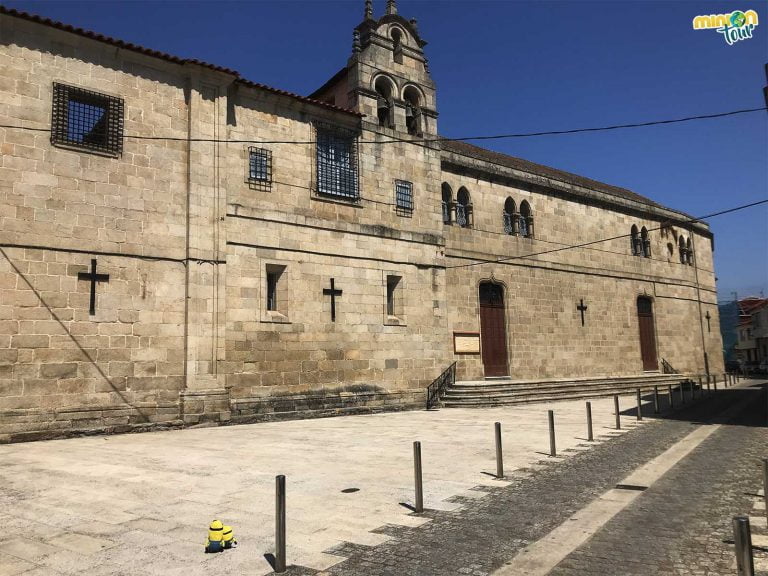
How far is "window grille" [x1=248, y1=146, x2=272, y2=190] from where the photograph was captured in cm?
1573

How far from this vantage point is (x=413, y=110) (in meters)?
20.4

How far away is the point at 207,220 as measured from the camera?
14461 millimetres

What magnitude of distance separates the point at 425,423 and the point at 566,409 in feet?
19.6

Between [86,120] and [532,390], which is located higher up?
[86,120]

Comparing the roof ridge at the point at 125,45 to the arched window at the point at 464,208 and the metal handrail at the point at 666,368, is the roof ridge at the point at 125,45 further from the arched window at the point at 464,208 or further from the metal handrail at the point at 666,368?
the metal handrail at the point at 666,368

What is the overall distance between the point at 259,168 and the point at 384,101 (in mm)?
5939

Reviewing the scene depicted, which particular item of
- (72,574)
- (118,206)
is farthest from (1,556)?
(118,206)

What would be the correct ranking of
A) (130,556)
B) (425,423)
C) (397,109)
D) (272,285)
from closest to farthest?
(130,556), (425,423), (272,285), (397,109)

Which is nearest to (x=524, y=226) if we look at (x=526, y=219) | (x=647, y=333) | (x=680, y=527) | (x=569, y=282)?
(x=526, y=219)

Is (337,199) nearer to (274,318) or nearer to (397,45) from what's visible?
(274,318)

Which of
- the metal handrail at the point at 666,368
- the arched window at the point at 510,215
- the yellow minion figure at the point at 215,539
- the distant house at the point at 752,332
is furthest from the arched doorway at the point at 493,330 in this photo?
the distant house at the point at 752,332

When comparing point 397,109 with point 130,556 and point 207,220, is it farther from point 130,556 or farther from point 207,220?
point 130,556

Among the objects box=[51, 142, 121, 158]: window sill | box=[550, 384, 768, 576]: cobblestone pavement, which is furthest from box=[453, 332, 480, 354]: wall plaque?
box=[51, 142, 121, 158]: window sill

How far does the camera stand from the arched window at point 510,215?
23.9 meters
